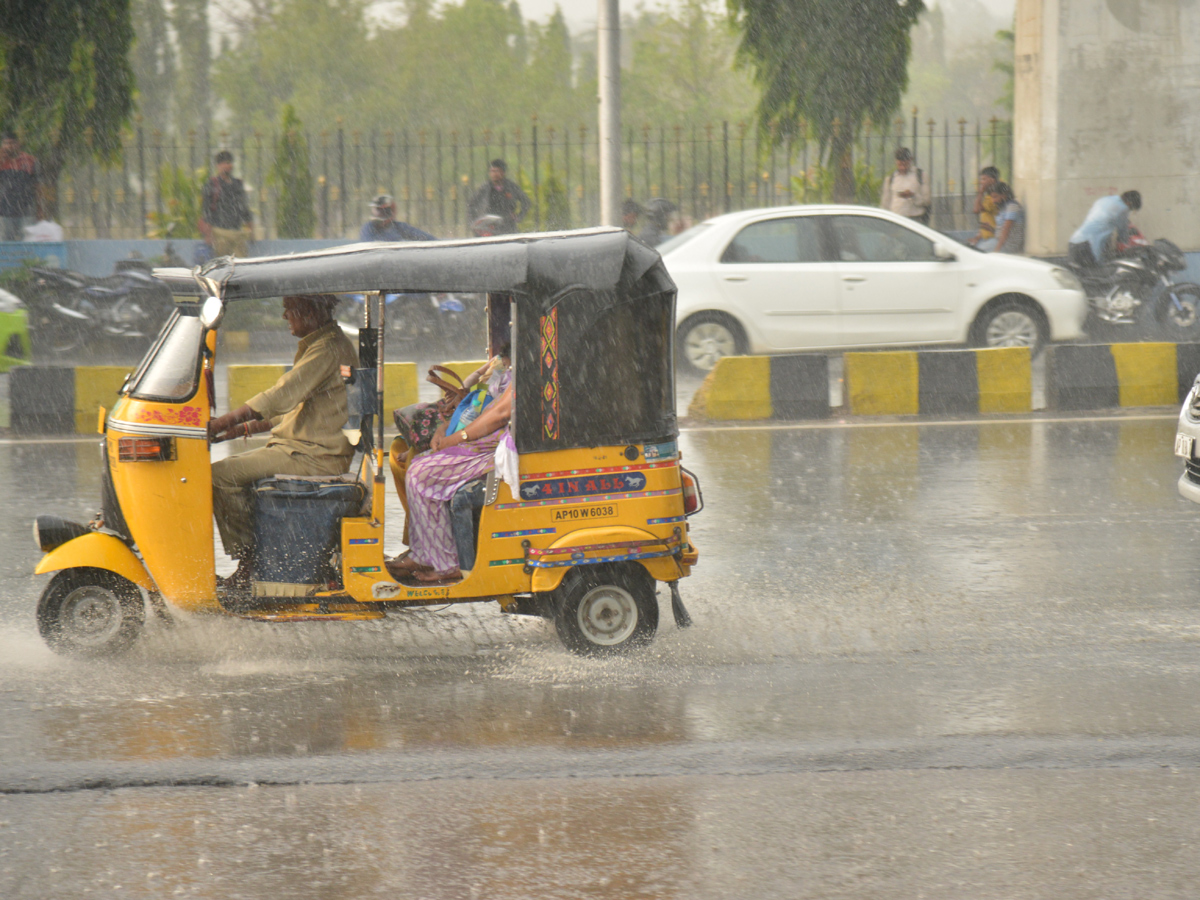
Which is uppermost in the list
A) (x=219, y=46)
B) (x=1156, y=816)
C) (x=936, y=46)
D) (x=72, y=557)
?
(x=936, y=46)

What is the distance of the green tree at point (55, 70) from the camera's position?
2014cm

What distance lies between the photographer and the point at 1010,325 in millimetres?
13984

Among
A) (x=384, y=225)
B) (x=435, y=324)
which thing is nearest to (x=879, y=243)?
(x=435, y=324)

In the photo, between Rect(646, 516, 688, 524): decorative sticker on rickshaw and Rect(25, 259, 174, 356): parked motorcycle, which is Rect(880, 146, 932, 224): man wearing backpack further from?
Rect(646, 516, 688, 524): decorative sticker on rickshaw

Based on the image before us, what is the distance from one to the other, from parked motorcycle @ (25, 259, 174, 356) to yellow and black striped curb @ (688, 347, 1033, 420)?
24.5 ft

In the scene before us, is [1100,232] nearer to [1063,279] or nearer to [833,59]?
[1063,279]

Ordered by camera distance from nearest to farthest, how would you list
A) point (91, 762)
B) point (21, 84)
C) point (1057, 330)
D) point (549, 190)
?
point (91, 762)
point (1057, 330)
point (21, 84)
point (549, 190)

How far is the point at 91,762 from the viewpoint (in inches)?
179

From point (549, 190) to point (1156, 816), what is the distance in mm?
18553

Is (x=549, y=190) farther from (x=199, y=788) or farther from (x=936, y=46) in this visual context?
(x=936, y=46)

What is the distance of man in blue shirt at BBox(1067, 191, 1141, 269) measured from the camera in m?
17.7

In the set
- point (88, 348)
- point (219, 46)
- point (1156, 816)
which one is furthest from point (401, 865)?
point (219, 46)

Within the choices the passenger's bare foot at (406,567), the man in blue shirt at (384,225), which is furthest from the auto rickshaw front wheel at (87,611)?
the man in blue shirt at (384,225)

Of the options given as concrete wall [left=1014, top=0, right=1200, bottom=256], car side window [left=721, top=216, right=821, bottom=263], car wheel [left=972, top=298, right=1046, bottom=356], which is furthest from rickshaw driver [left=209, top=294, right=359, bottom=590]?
Result: concrete wall [left=1014, top=0, right=1200, bottom=256]
